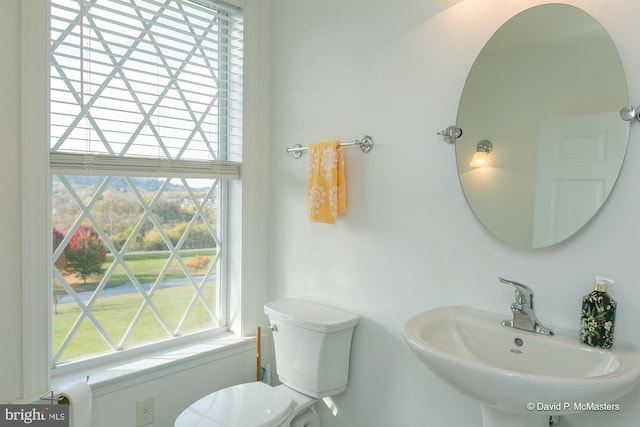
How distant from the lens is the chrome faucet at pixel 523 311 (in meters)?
1.27

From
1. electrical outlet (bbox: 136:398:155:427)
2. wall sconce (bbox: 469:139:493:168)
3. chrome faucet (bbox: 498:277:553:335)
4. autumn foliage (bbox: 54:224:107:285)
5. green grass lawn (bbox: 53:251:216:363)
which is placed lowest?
electrical outlet (bbox: 136:398:155:427)

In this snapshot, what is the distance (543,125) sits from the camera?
131 cm

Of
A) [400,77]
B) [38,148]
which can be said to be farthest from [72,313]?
[400,77]

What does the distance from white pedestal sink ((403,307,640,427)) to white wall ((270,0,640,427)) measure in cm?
13

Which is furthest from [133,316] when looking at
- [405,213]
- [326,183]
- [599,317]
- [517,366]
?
[599,317]

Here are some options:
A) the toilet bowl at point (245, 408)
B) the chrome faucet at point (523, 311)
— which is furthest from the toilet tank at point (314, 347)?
the chrome faucet at point (523, 311)

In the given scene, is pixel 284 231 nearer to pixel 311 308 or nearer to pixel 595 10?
pixel 311 308

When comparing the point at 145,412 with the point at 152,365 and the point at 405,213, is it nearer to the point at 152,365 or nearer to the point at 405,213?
the point at 152,365

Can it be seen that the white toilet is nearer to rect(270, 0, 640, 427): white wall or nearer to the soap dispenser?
rect(270, 0, 640, 427): white wall

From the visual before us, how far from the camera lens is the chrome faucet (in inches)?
49.9

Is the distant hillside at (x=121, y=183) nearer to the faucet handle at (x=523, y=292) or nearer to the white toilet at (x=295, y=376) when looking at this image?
the white toilet at (x=295, y=376)

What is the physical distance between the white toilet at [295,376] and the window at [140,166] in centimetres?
57

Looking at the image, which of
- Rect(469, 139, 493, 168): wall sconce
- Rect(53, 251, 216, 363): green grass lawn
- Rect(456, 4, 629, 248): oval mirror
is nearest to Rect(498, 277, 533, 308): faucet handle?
Rect(456, 4, 629, 248): oval mirror

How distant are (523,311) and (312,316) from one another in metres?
0.89
